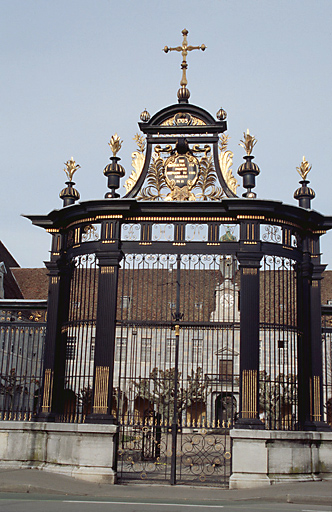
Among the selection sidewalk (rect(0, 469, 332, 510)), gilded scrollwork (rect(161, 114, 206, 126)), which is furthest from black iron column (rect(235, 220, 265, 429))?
gilded scrollwork (rect(161, 114, 206, 126))

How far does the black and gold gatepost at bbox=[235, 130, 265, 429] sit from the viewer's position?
43.1 feet

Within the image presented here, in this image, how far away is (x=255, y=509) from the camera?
9961 millimetres

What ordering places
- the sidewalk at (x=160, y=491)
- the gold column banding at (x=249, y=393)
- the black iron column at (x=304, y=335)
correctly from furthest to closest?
1. the black iron column at (x=304, y=335)
2. the gold column banding at (x=249, y=393)
3. the sidewalk at (x=160, y=491)

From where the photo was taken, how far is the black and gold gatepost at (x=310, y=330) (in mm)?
14148

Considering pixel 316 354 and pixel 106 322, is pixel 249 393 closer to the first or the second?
pixel 316 354

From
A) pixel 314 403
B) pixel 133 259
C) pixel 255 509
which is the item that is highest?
pixel 133 259

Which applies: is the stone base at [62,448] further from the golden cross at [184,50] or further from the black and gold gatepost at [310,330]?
the golden cross at [184,50]

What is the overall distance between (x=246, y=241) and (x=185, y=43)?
17.1 ft

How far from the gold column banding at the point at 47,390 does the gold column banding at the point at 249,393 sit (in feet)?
14.2

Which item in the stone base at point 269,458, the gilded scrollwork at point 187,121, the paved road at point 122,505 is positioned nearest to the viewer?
the paved road at point 122,505

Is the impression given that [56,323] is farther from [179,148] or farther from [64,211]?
[179,148]

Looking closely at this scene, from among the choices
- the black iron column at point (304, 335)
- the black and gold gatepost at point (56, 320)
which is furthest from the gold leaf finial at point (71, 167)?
the black iron column at point (304, 335)

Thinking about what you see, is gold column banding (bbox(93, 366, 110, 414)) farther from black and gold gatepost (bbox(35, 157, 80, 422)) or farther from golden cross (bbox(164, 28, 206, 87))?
golden cross (bbox(164, 28, 206, 87))

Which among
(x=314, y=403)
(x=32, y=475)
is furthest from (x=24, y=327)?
(x=314, y=403)
